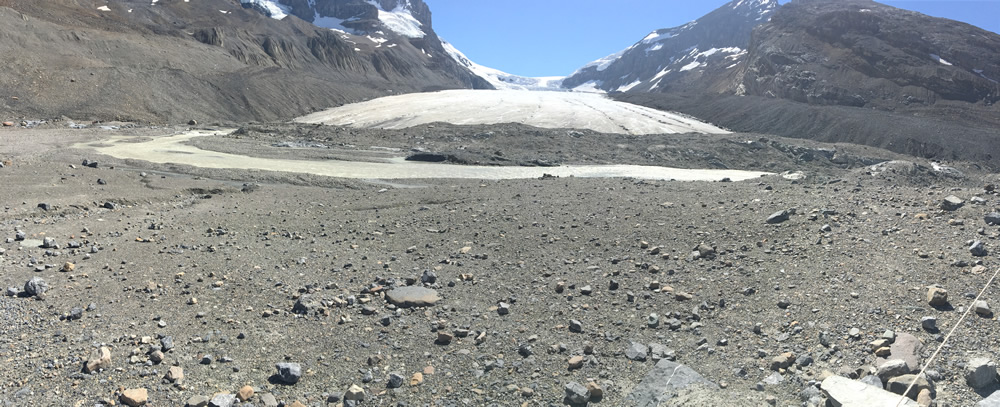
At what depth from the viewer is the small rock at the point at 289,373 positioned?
556 centimetres

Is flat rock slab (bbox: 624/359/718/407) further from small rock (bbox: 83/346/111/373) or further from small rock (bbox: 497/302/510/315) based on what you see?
small rock (bbox: 83/346/111/373)

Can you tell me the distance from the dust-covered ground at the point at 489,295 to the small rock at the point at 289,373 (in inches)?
2.5

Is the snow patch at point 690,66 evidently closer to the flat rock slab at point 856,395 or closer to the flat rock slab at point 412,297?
the flat rock slab at point 412,297

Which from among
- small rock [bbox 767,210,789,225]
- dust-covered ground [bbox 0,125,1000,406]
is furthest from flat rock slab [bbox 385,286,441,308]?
small rock [bbox 767,210,789,225]

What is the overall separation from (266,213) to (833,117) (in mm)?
50314

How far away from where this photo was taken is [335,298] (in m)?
7.45

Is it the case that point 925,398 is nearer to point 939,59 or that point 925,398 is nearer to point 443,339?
point 443,339

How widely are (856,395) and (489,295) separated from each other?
14.8ft

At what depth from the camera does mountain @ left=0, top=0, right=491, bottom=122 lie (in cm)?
4134

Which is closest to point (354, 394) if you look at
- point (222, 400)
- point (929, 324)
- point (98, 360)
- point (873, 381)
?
point (222, 400)

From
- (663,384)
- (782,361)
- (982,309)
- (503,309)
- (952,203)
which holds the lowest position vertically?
(663,384)

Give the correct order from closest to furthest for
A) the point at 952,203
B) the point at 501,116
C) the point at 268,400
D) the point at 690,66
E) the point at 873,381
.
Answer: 1. the point at 873,381
2. the point at 268,400
3. the point at 952,203
4. the point at 501,116
5. the point at 690,66

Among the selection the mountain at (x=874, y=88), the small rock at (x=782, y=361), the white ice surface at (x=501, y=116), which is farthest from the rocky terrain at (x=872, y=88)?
the small rock at (x=782, y=361)

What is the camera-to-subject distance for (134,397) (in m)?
5.11
